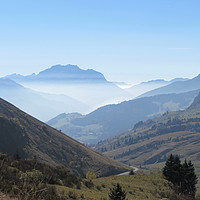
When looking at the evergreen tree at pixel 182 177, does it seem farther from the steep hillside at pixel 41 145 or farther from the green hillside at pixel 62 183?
the steep hillside at pixel 41 145

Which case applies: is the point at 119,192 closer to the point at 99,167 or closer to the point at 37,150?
the point at 37,150

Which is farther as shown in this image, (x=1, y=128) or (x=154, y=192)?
(x=1, y=128)

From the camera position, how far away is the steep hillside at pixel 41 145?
121 m

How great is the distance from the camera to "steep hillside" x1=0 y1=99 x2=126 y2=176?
397ft

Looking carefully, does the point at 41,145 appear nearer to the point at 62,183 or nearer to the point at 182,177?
the point at 182,177

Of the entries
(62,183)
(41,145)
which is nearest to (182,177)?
(62,183)

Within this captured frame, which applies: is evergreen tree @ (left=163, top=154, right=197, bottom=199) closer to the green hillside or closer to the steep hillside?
the green hillside

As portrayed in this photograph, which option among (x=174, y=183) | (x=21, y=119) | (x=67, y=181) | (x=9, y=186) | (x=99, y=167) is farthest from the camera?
Answer: (x=21, y=119)

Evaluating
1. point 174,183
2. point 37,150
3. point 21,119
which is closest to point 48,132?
point 21,119

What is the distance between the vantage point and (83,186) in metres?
47.3

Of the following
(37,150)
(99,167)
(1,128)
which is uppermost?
(1,128)

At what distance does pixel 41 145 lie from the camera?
135 m

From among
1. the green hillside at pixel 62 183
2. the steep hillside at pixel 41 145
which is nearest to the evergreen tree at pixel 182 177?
the green hillside at pixel 62 183

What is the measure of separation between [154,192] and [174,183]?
7701mm
